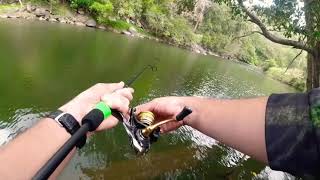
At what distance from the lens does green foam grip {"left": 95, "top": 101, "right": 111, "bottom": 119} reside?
1.89 metres

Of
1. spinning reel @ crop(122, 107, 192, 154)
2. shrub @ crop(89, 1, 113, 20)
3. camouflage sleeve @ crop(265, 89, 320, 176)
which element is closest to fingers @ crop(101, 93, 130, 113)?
spinning reel @ crop(122, 107, 192, 154)

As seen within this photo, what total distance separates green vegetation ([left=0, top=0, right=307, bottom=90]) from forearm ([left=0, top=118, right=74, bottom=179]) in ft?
95.4

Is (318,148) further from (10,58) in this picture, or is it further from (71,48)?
(71,48)

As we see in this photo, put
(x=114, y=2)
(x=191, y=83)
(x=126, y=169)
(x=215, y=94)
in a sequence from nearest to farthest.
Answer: (x=126, y=169)
(x=215, y=94)
(x=191, y=83)
(x=114, y=2)

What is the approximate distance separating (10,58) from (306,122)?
60.4ft

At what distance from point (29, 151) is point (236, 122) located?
1027 millimetres

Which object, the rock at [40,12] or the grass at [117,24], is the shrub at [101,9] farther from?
the rock at [40,12]

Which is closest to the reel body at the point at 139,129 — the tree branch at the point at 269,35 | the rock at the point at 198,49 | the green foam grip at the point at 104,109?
the green foam grip at the point at 104,109

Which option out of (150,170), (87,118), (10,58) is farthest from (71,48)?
(87,118)

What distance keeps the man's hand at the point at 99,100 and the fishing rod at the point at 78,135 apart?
0.05 metres

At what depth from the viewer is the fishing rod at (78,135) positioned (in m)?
1.27

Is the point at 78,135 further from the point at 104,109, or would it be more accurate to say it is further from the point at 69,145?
the point at 104,109

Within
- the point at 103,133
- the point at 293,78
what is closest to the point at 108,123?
the point at 103,133

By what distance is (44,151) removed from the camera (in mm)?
1509
